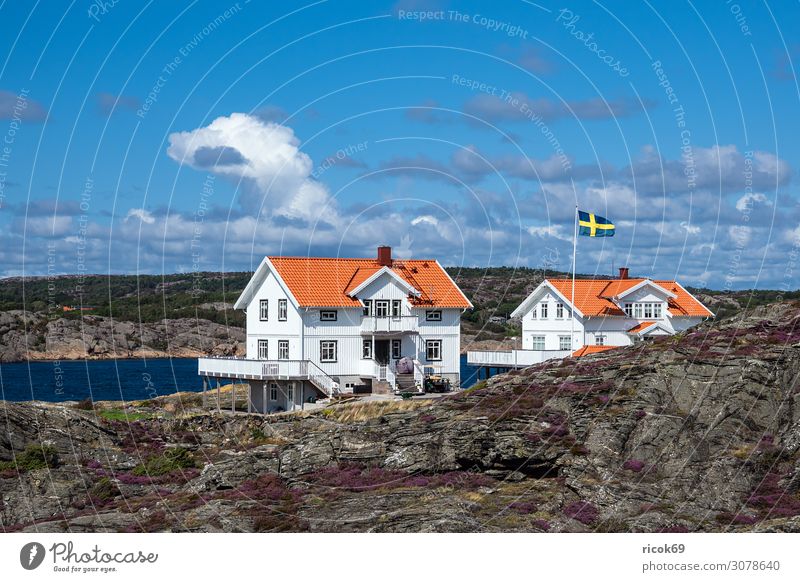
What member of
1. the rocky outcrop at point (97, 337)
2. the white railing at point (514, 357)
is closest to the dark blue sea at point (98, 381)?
the rocky outcrop at point (97, 337)

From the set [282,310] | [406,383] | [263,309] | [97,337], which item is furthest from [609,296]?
Result: [97,337]

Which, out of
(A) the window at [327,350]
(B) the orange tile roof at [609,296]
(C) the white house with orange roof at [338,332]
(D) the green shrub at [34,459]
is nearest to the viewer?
(D) the green shrub at [34,459]

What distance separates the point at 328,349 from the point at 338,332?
1.03 m

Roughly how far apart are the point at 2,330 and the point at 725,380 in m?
134

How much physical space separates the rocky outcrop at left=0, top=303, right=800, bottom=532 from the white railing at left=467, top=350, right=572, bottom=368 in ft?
60.9

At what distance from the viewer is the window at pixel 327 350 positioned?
56.2 m

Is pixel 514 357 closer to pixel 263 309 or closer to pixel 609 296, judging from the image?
pixel 609 296

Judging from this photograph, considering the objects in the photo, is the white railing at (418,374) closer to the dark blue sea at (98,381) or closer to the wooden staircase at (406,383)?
the wooden staircase at (406,383)

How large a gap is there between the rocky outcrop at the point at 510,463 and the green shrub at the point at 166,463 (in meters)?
0.10

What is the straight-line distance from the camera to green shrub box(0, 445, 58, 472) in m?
37.6

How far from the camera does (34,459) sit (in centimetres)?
3838

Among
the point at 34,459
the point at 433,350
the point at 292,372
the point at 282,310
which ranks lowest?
the point at 34,459
